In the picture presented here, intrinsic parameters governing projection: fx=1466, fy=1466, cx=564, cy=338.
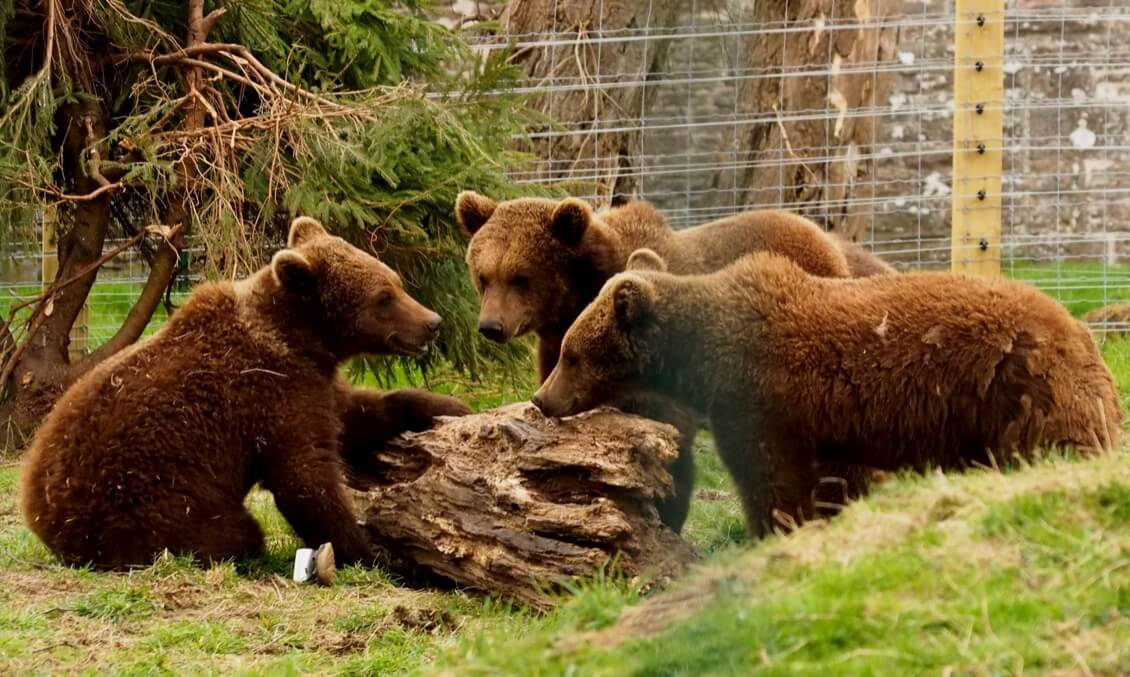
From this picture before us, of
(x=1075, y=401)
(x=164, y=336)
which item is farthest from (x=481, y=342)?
(x=1075, y=401)

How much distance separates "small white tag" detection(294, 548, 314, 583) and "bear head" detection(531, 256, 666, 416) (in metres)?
1.22

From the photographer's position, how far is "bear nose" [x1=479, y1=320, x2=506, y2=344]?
749 cm

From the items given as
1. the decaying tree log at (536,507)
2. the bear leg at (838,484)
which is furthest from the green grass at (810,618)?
the bear leg at (838,484)

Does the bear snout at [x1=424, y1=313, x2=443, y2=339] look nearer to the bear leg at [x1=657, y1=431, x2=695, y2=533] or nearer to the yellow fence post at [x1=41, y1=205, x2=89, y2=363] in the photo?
the bear leg at [x1=657, y1=431, x2=695, y2=533]

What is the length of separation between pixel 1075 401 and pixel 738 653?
2717mm

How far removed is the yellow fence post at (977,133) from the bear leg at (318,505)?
5814 mm

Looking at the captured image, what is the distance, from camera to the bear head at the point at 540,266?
24.9 feet

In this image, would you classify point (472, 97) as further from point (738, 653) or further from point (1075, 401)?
point (738, 653)

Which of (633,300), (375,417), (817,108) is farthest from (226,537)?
(817,108)

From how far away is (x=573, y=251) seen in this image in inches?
304

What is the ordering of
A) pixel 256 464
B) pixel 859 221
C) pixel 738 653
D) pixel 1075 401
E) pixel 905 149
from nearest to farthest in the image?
pixel 738 653
pixel 1075 401
pixel 256 464
pixel 859 221
pixel 905 149

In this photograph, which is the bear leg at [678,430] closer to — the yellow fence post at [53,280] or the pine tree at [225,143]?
the pine tree at [225,143]

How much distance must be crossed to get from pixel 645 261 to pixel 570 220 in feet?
2.37

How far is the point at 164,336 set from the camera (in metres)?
7.12
